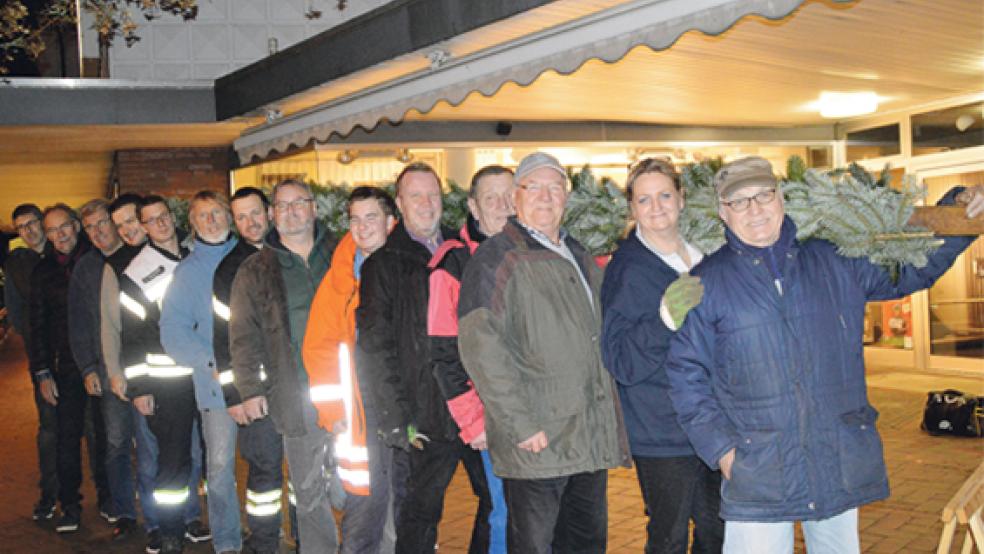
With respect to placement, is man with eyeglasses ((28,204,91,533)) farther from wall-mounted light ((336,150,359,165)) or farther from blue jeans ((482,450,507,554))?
wall-mounted light ((336,150,359,165))

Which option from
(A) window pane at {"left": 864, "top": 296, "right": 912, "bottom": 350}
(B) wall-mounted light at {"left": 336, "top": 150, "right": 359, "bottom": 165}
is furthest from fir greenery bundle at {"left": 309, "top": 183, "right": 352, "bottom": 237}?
(A) window pane at {"left": 864, "top": 296, "right": 912, "bottom": 350}

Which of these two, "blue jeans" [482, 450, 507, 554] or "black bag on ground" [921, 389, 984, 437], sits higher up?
"blue jeans" [482, 450, 507, 554]

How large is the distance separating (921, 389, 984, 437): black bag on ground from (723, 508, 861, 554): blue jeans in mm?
5765

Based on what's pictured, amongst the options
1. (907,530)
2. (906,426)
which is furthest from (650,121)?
(907,530)

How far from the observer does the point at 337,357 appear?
16.3 ft

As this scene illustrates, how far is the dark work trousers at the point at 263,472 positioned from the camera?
18.7 feet

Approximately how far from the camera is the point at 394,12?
7.90 meters

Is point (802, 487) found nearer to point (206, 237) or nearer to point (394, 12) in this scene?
point (206, 237)

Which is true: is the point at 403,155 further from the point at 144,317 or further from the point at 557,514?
the point at 557,514

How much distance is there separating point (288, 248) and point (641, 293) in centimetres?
242

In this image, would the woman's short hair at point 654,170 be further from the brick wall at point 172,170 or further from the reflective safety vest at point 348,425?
the brick wall at point 172,170

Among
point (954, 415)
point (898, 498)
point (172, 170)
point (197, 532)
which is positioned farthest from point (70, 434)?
point (172, 170)

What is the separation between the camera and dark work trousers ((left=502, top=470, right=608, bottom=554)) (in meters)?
3.97

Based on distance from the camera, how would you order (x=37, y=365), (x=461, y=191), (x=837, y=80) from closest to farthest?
(x=461, y=191)
(x=37, y=365)
(x=837, y=80)
